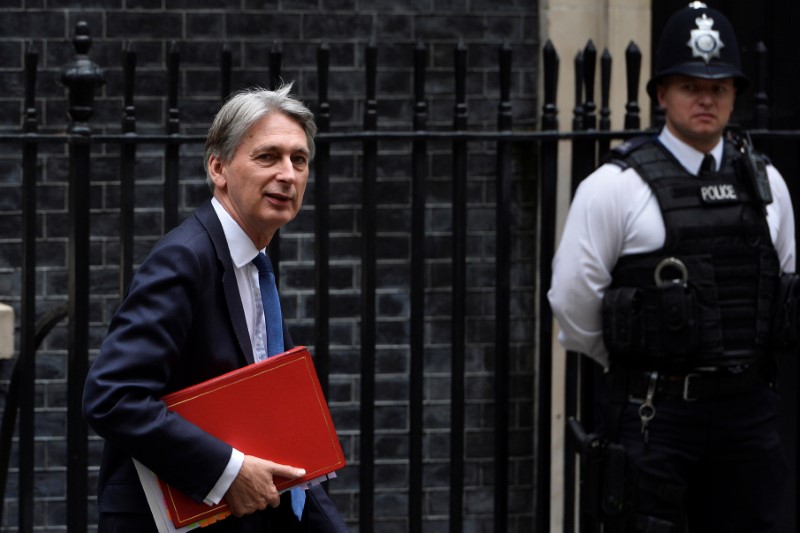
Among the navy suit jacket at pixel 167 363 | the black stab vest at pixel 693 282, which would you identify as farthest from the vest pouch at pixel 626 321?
the navy suit jacket at pixel 167 363

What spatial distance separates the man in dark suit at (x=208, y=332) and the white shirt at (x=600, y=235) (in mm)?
1359

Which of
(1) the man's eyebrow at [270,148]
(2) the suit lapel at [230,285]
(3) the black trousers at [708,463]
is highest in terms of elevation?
(1) the man's eyebrow at [270,148]

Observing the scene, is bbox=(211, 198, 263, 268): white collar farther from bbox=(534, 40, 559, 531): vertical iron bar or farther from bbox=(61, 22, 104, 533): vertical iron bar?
bbox=(534, 40, 559, 531): vertical iron bar

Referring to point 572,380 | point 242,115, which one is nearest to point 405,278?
point 572,380

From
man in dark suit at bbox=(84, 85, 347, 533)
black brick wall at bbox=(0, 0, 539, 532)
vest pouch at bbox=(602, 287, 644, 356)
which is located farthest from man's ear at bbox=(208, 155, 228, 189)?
black brick wall at bbox=(0, 0, 539, 532)

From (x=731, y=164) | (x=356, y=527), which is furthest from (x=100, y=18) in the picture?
(x=731, y=164)

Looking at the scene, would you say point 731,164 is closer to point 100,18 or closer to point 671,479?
point 671,479

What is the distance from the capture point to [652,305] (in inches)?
177

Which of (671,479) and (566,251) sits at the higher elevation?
(566,251)

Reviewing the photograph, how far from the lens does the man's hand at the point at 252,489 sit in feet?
10.4

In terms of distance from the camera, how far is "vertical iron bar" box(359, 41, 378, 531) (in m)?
4.76

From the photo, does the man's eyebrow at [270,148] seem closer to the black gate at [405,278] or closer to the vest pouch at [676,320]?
the black gate at [405,278]

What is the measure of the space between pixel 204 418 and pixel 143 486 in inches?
7.4

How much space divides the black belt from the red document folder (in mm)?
1486
